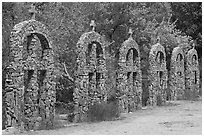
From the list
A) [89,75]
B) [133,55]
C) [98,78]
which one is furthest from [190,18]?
[89,75]

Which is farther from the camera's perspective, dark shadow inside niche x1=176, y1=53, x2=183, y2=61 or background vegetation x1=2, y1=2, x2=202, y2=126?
dark shadow inside niche x1=176, y1=53, x2=183, y2=61

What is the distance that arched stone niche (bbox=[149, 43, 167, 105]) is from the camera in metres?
21.5

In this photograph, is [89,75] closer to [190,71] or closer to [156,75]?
[156,75]

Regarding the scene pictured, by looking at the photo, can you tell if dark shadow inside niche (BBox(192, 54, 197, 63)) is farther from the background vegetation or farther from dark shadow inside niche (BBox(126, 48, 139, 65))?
dark shadow inside niche (BBox(126, 48, 139, 65))

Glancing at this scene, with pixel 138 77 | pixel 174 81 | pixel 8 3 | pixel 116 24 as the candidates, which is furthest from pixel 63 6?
pixel 174 81

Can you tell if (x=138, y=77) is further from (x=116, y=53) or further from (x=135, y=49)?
(x=116, y=53)

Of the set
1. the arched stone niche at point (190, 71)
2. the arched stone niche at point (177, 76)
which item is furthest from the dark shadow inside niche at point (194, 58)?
the arched stone niche at point (177, 76)

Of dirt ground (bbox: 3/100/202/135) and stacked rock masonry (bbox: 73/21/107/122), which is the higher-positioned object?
stacked rock masonry (bbox: 73/21/107/122)

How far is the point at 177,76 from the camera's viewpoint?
25516 millimetres

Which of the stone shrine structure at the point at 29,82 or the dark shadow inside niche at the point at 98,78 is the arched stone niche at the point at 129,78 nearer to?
the dark shadow inside niche at the point at 98,78

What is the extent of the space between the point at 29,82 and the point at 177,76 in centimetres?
1403

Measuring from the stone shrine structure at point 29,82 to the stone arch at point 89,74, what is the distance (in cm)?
141

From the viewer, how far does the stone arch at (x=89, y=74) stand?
48.2 ft

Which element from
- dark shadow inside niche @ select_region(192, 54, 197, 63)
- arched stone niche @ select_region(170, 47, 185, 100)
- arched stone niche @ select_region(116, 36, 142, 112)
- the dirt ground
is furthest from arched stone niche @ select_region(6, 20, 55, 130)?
dark shadow inside niche @ select_region(192, 54, 197, 63)
